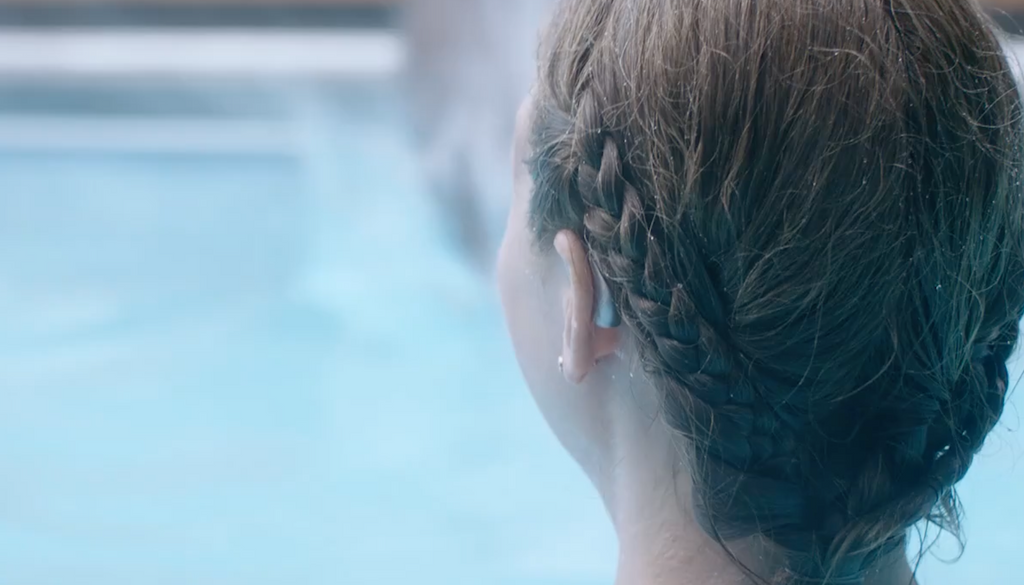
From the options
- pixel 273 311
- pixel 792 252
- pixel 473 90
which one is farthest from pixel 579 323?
pixel 273 311

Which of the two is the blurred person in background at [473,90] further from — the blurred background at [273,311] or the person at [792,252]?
the person at [792,252]

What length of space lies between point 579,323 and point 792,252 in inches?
4.9

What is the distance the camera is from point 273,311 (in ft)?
6.27

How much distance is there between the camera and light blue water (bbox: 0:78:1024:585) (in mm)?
1332

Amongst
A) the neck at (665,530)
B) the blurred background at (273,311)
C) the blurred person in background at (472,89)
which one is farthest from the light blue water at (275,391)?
the neck at (665,530)

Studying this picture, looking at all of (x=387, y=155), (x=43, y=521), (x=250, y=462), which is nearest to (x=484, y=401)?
(x=250, y=462)

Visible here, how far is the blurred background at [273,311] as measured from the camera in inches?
53.7

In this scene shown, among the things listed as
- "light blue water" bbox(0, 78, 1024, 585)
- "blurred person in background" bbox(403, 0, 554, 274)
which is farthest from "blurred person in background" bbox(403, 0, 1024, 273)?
"light blue water" bbox(0, 78, 1024, 585)

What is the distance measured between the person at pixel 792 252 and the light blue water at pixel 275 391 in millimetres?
703

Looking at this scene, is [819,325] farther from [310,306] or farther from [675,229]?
[310,306]

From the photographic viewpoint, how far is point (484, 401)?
1687 mm

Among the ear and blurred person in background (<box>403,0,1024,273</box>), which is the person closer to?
the ear

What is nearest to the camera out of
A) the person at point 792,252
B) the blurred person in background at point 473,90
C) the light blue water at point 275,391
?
the person at point 792,252

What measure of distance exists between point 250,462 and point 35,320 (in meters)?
0.62
